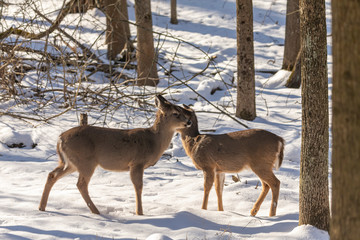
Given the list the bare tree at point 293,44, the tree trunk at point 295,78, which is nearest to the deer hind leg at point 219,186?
the bare tree at point 293,44

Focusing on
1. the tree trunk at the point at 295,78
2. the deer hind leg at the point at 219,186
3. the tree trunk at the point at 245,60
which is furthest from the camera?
the tree trunk at the point at 295,78

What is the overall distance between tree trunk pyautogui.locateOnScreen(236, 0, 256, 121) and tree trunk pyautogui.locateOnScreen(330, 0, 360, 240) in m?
7.62

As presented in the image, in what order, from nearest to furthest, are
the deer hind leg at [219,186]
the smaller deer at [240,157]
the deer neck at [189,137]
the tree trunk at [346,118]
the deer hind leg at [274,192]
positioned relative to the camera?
1. the tree trunk at [346,118]
2. the deer hind leg at [274,192]
3. the smaller deer at [240,157]
4. the deer hind leg at [219,186]
5. the deer neck at [189,137]

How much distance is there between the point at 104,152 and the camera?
6.09 metres

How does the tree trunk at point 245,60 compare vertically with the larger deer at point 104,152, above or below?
above

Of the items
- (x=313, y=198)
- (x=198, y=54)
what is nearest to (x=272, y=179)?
(x=313, y=198)

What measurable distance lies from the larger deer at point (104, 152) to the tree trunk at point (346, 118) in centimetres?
353

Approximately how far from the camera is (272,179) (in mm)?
6297

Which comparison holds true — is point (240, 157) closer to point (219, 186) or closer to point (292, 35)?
Answer: point (219, 186)

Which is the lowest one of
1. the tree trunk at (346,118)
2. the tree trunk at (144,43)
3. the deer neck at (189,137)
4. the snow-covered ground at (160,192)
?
the snow-covered ground at (160,192)

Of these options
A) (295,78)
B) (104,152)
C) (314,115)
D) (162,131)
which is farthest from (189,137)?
(295,78)

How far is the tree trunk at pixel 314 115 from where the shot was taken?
4.82 meters

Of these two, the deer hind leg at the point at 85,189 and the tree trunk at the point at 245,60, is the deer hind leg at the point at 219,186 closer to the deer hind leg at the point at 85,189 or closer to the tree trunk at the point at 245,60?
the deer hind leg at the point at 85,189

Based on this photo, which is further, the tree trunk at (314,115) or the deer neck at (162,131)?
the deer neck at (162,131)
